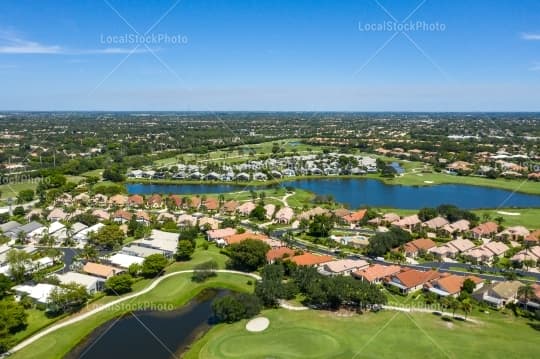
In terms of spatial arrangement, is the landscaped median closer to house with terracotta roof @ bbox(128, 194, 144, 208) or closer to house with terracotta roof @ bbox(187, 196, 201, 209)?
house with terracotta roof @ bbox(187, 196, 201, 209)

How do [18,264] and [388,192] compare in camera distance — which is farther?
[388,192]

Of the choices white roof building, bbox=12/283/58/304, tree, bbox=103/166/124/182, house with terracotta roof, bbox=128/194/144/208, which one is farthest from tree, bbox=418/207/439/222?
tree, bbox=103/166/124/182

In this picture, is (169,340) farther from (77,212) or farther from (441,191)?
(441,191)

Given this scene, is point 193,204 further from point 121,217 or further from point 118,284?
point 118,284

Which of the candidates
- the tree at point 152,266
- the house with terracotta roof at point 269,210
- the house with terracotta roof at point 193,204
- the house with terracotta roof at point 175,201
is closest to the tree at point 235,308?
the tree at point 152,266

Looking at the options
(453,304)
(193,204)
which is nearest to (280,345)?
(453,304)

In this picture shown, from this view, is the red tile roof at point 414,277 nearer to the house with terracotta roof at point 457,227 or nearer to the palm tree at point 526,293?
the palm tree at point 526,293
